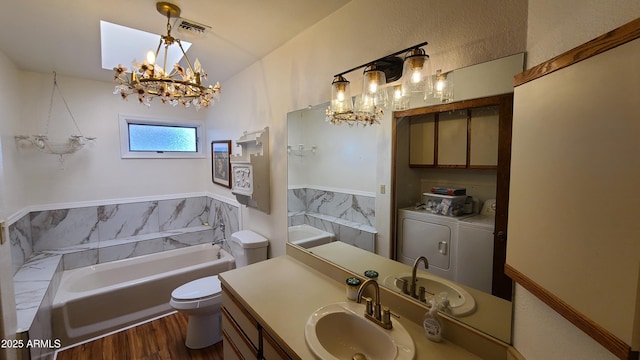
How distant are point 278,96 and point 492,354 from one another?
211 centimetres

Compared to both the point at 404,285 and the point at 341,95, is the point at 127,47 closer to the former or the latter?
the point at 341,95

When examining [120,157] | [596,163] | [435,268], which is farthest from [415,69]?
[120,157]

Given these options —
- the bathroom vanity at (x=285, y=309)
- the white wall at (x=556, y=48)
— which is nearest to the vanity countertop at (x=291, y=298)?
the bathroom vanity at (x=285, y=309)

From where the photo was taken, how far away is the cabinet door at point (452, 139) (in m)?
1.12

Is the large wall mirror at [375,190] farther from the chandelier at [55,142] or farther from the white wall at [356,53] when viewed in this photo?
the chandelier at [55,142]

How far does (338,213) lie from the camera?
1795 millimetres

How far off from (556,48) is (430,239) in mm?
845

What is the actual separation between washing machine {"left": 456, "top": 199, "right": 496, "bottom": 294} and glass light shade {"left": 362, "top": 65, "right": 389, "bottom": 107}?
0.71 m

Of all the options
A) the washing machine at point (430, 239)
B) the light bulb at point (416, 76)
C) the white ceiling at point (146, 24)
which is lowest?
the washing machine at point (430, 239)

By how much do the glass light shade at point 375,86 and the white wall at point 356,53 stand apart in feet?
0.32

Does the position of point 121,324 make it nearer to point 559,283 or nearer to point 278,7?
point 278,7

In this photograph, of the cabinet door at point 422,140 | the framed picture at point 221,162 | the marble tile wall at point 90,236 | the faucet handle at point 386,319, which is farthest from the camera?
the framed picture at point 221,162

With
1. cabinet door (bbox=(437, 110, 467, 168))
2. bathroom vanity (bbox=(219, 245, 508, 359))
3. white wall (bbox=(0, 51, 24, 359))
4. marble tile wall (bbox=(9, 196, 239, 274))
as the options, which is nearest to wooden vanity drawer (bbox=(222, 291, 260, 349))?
bathroom vanity (bbox=(219, 245, 508, 359))

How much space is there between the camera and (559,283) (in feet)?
2.15
